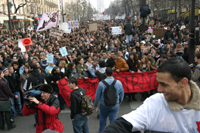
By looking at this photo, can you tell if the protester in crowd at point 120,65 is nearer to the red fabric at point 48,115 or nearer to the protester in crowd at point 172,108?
the red fabric at point 48,115

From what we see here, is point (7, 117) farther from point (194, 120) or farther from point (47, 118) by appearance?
point (194, 120)

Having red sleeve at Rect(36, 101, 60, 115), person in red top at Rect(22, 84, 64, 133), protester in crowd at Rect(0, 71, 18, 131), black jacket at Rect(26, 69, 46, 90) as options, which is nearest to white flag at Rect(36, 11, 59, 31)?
black jacket at Rect(26, 69, 46, 90)

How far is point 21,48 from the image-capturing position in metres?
9.72

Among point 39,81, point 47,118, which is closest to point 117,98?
point 47,118

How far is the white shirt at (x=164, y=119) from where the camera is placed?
148 centimetres

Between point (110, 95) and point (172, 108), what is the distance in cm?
290

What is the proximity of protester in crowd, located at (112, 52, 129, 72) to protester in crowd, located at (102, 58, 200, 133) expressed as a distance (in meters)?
5.63

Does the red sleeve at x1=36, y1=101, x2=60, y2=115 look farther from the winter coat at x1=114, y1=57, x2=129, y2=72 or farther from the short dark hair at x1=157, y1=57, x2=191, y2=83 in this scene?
the winter coat at x1=114, y1=57, x2=129, y2=72

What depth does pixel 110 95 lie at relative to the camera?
4336mm

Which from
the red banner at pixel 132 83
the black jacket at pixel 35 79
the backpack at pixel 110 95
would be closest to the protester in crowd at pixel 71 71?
the red banner at pixel 132 83

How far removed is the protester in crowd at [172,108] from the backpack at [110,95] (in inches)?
110

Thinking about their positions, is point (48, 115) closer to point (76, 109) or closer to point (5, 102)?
point (76, 109)

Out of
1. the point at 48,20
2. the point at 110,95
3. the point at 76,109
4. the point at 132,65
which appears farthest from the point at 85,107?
the point at 48,20

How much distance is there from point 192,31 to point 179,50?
3.14ft
